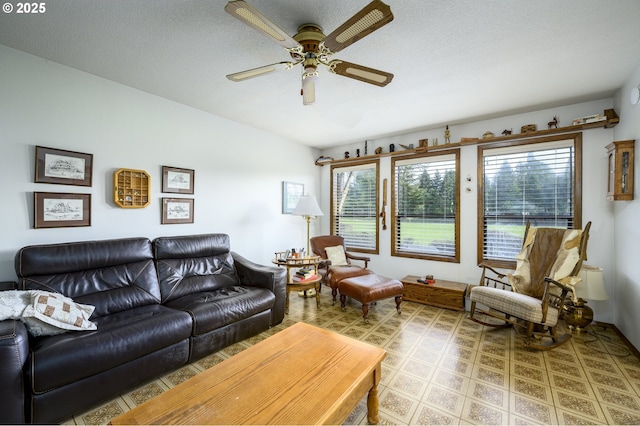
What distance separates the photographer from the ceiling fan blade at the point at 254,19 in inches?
51.1

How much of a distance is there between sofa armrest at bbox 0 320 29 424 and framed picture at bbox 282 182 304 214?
11.6 ft

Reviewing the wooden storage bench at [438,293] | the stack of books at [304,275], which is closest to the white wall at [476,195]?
the wooden storage bench at [438,293]

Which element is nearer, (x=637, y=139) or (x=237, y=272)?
(x=637, y=139)

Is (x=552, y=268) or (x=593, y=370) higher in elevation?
(x=552, y=268)

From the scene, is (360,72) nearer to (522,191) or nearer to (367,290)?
(367,290)

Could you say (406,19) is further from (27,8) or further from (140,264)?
(140,264)

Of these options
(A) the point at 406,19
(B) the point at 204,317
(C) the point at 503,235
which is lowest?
(B) the point at 204,317

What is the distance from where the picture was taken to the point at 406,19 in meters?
1.85

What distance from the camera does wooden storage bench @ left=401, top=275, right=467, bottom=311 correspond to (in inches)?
142

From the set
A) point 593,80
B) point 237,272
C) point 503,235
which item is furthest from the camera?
point 503,235

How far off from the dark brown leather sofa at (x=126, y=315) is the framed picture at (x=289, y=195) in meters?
1.50

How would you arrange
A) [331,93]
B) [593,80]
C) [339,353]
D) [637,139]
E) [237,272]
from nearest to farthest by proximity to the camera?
1. [339,353]
2. [637,139]
3. [593,80]
4. [331,93]
5. [237,272]

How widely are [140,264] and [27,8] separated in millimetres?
2149

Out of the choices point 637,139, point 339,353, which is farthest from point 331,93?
point 637,139
